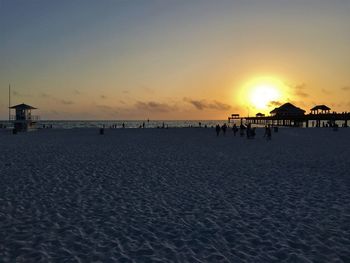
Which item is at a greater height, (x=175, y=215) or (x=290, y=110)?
(x=290, y=110)

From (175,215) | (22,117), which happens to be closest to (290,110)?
(22,117)

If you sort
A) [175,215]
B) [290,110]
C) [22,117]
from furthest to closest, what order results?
1. [290,110]
2. [22,117]
3. [175,215]

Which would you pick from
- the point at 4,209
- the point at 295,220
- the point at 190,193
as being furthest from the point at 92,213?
the point at 295,220

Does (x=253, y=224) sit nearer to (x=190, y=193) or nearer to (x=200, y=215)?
(x=200, y=215)

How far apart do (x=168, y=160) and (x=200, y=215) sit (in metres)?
9.13

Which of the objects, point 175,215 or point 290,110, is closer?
point 175,215

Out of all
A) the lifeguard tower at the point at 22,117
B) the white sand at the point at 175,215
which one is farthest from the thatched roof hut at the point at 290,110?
the white sand at the point at 175,215

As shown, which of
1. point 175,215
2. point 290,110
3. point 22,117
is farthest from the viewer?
point 290,110

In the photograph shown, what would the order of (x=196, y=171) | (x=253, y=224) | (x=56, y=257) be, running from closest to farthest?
(x=56, y=257) < (x=253, y=224) < (x=196, y=171)

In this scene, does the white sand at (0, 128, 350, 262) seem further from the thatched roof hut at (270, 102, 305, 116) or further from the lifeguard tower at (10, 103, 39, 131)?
the thatched roof hut at (270, 102, 305, 116)

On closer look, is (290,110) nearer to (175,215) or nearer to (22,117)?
(22,117)

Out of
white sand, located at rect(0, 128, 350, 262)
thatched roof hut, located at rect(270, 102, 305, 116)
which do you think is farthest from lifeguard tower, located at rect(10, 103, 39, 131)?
thatched roof hut, located at rect(270, 102, 305, 116)

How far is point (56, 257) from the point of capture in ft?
16.2

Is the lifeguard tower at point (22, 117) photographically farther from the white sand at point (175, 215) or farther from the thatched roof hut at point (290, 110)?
the thatched roof hut at point (290, 110)
